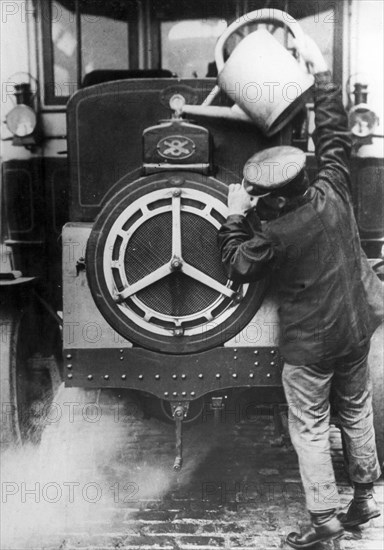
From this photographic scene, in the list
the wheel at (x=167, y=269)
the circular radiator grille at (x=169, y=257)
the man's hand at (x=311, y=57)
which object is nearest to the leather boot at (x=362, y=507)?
the wheel at (x=167, y=269)

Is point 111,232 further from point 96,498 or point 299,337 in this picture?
point 96,498

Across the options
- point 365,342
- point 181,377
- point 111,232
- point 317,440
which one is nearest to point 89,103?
point 111,232

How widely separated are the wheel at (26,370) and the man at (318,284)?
1040mm

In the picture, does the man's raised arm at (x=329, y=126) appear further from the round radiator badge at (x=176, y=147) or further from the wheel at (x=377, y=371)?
the wheel at (x=377, y=371)

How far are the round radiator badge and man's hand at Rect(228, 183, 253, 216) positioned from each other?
0.70ft

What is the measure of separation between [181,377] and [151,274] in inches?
17.0

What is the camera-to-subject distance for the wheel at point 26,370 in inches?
107

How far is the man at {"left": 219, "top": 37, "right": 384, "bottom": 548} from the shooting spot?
2.26 meters

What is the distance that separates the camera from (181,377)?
8.17ft

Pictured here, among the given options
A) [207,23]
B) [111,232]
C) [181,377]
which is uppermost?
[207,23]

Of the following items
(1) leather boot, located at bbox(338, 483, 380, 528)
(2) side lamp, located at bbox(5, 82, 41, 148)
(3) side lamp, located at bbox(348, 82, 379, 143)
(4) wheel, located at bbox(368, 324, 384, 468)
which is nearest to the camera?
(1) leather boot, located at bbox(338, 483, 380, 528)

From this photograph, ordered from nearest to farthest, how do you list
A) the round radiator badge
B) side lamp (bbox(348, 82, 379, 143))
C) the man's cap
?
the man's cap
the round radiator badge
side lamp (bbox(348, 82, 379, 143))

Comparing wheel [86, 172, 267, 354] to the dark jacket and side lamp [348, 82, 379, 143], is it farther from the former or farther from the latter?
side lamp [348, 82, 379, 143]

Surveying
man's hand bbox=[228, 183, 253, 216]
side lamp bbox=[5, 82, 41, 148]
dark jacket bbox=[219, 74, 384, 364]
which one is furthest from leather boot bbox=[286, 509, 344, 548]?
side lamp bbox=[5, 82, 41, 148]
